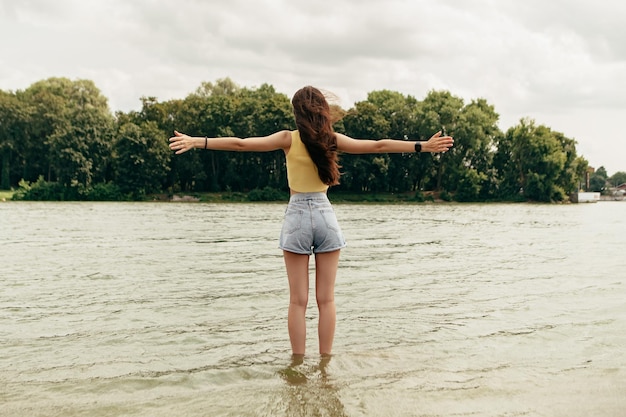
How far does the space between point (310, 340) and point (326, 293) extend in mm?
1316

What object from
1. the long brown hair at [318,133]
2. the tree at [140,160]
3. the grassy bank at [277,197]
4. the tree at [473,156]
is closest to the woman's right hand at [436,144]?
the long brown hair at [318,133]

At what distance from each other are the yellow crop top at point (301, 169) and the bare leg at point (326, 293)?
0.64 metres

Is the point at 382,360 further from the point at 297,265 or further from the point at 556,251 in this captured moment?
the point at 556,251

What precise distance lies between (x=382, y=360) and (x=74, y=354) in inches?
121

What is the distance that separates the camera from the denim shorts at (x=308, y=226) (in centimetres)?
539

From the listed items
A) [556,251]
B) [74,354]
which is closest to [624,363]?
[74,354]

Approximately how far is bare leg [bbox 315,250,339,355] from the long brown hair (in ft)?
2.35

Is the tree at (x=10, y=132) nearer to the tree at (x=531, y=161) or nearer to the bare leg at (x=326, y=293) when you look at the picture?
the tree at (x=531, y=161)

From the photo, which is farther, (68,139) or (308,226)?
(68,139)

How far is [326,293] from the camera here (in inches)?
226

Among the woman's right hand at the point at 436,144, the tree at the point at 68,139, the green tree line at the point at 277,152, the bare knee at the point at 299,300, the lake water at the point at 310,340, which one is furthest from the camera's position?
the green tree line at the point at 277,152

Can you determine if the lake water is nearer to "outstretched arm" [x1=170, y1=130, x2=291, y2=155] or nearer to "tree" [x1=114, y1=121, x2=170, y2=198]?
"outstretched arm" [x1=170, y1=130, x2=291, y2=155]

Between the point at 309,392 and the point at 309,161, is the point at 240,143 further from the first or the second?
the point at 309,392

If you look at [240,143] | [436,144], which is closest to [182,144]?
[240,143]
